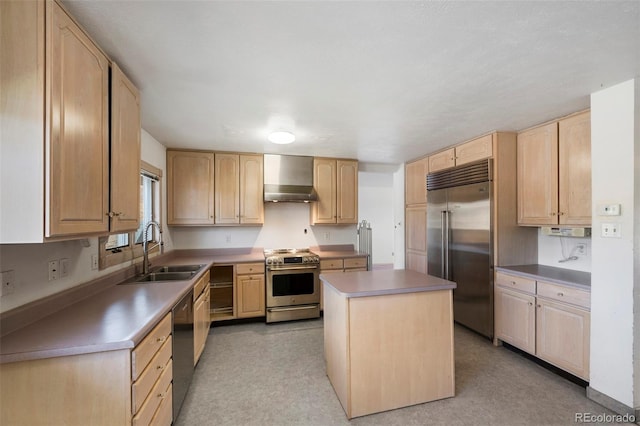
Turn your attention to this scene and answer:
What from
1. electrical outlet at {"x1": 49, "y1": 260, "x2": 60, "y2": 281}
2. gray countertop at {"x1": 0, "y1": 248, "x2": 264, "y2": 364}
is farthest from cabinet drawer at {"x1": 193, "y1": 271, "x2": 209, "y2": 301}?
electrical outlet at {"x1": 49, "y1": 260, "x2": 60, "y2": 281}

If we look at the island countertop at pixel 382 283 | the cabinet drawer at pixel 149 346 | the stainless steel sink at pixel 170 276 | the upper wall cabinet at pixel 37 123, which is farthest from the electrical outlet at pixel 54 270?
the island countertop at pixel 382 283

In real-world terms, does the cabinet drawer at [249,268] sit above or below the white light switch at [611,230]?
below

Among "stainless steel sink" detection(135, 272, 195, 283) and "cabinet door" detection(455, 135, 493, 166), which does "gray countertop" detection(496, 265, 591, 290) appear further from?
"stainless steel sink" detection(135, 272, 195, 283)

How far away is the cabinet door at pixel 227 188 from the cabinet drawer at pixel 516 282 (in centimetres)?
336

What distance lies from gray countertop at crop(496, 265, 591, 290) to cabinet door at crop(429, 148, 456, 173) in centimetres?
147

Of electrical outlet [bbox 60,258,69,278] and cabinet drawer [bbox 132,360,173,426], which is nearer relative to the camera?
cabinet drawer [bbox 132,360,173,426]

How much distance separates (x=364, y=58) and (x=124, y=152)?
1.62 meters

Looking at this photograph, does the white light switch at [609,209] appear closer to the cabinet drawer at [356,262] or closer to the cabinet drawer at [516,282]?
the cabinet drawer at [516,282]

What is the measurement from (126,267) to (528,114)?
3980mm

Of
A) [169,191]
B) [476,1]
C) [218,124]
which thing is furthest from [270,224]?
[476,1]

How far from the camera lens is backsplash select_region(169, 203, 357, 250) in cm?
398

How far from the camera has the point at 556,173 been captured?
2.60 m

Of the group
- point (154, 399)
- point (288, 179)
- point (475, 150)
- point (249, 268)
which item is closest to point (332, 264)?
point (249, 268)

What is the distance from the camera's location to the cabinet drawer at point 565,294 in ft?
7.17
